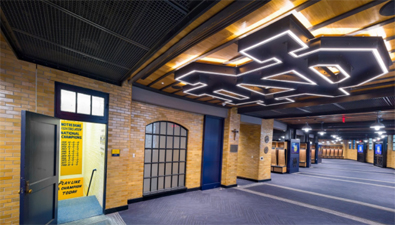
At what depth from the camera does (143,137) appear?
6156mm

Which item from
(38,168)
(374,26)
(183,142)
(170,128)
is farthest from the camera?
(183,142)

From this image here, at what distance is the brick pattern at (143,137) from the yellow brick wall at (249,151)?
3696 millimetres

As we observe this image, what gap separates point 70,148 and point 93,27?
5295 millimetres

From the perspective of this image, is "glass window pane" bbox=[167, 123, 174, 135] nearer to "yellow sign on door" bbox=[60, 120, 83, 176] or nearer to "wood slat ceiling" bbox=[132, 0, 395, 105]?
"yellow sign on door" bbox=[60, 120, 83, 176]

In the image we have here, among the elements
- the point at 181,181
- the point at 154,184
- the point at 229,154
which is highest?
the point at 229,154

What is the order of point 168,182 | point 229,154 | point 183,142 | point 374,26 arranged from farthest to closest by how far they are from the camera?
point 229,154 < point 183,142 < point 168,182 < point 374,26

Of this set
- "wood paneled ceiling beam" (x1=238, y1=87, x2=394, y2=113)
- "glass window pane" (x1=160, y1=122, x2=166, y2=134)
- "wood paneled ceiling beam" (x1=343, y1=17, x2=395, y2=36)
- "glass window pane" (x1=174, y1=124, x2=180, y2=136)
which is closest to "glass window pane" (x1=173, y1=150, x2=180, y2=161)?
"glass window pane" (x1=174, y1=124, x2=180, y2=136)

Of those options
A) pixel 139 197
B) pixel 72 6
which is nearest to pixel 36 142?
pixel 72 6

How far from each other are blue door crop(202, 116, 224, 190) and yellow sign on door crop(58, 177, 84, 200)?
4436 millimetres

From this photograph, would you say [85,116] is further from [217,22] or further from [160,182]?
[217,22]

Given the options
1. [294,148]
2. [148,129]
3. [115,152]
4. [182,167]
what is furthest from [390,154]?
[115,152]

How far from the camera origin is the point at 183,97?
23.0 feet

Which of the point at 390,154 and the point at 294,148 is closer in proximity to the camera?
the point at 294,148

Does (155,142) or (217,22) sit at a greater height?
(217,22)
